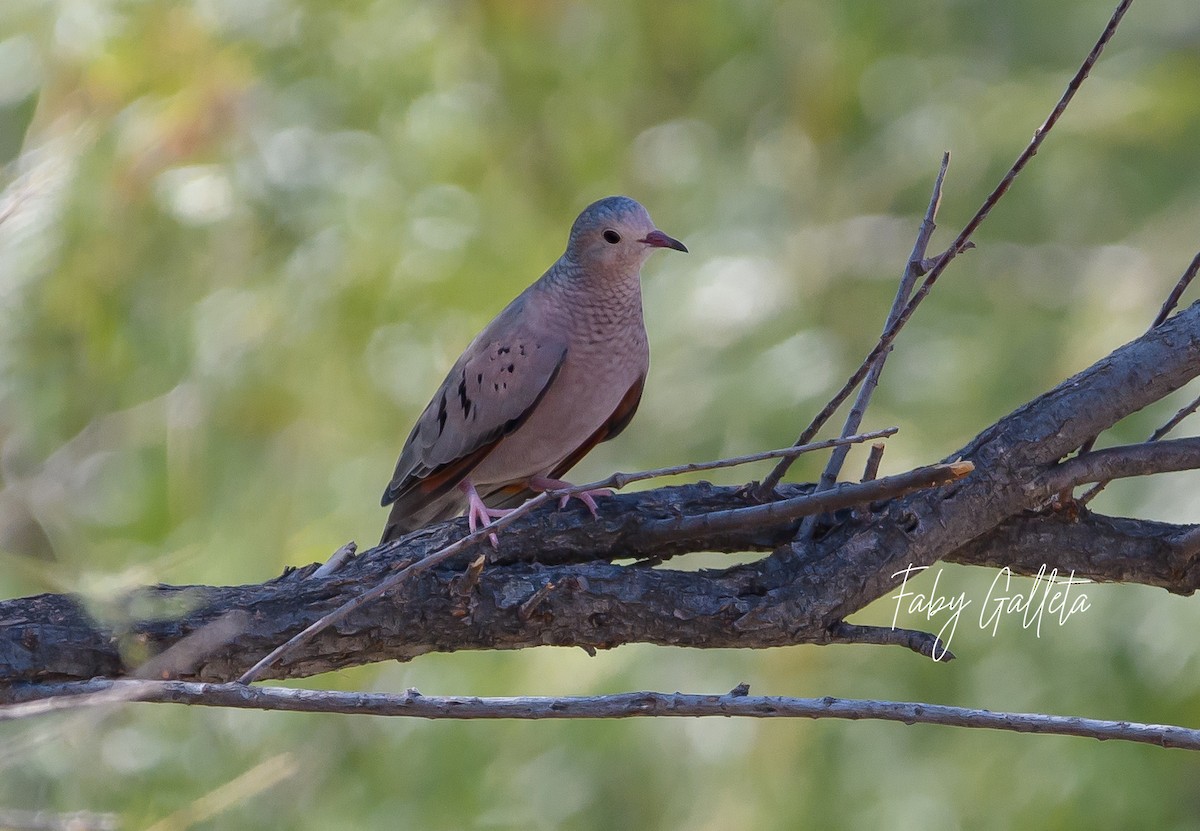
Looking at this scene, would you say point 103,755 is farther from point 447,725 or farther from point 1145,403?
point 1145,403

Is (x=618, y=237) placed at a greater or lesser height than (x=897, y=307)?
greater

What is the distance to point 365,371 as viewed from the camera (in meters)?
5.56

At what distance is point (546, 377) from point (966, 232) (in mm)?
1554

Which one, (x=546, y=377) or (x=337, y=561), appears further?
Result: (x=546, y=377)

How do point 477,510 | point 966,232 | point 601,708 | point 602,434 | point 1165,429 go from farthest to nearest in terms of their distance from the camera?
1. point 602,434
2. point 477,510
3. point 1165,429
4. point 966,232
5. point 601,708

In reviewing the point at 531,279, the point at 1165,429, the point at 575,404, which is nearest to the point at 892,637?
the point at 1165,429

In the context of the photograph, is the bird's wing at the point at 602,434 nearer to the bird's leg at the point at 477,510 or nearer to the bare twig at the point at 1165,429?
the bird's leg at the point at 477,510

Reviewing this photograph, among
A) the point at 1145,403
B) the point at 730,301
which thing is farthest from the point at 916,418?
the point at 1145,403

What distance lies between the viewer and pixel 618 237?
355cm

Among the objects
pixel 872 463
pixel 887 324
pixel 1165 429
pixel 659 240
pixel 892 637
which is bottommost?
pixel 892 637

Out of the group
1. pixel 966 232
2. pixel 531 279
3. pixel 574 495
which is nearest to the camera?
pixel 966 232

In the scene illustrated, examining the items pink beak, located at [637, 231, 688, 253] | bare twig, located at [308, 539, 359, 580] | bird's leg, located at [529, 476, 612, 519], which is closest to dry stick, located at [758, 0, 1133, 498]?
bird's leg, located at [529, 476, 612, 519]

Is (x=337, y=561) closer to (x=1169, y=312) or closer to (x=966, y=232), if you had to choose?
(x=966, y=232)

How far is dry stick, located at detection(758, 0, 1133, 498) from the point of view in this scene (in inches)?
78.2
